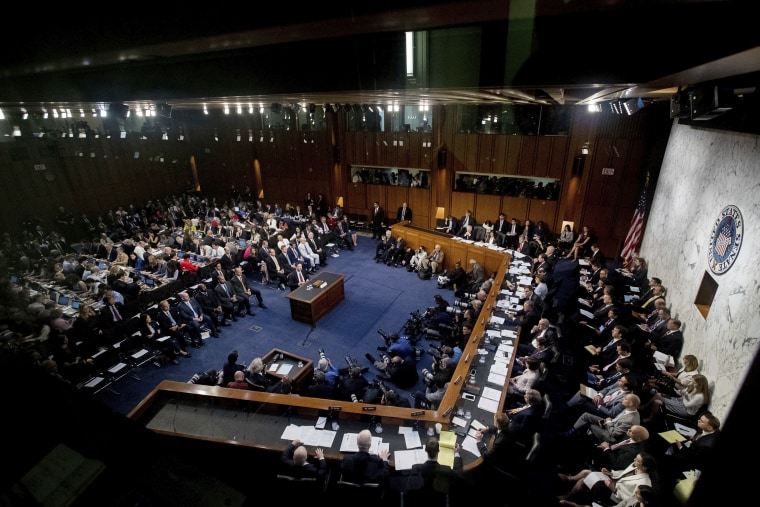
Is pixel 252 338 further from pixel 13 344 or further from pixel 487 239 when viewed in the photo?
pixel 487 239

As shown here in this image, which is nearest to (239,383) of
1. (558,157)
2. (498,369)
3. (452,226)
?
(498,369)

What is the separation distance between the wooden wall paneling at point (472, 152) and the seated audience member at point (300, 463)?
36.2 feet

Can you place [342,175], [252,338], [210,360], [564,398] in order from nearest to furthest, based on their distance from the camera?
1. [564,398]
2. [210,360]
3. [252,338]
4. [342,175]

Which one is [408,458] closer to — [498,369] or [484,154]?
[498,369]

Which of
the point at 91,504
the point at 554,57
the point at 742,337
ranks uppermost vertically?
the point at 554,57

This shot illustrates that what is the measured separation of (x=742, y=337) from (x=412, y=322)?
5.11m

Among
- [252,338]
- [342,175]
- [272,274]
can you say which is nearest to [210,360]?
[252,338]

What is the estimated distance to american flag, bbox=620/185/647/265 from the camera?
10195mm

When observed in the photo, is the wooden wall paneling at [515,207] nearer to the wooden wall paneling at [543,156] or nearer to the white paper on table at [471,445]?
the wooden wall paneling at [543,156]

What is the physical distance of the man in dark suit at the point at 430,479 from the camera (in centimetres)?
387

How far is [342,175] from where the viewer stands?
1552 cm

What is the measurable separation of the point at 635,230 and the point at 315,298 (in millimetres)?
8860

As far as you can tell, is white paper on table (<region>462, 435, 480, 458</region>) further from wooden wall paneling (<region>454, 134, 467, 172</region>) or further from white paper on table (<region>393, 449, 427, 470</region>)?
wooden wall paneling (<region>454, 134, 467, 172</region>)

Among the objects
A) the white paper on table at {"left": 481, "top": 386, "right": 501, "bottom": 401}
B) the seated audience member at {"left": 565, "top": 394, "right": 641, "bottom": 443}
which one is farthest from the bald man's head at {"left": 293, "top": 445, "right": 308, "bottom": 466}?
the seated audience member at {"left": 565, "top": 394, "right": 641, "bottom": 443}
